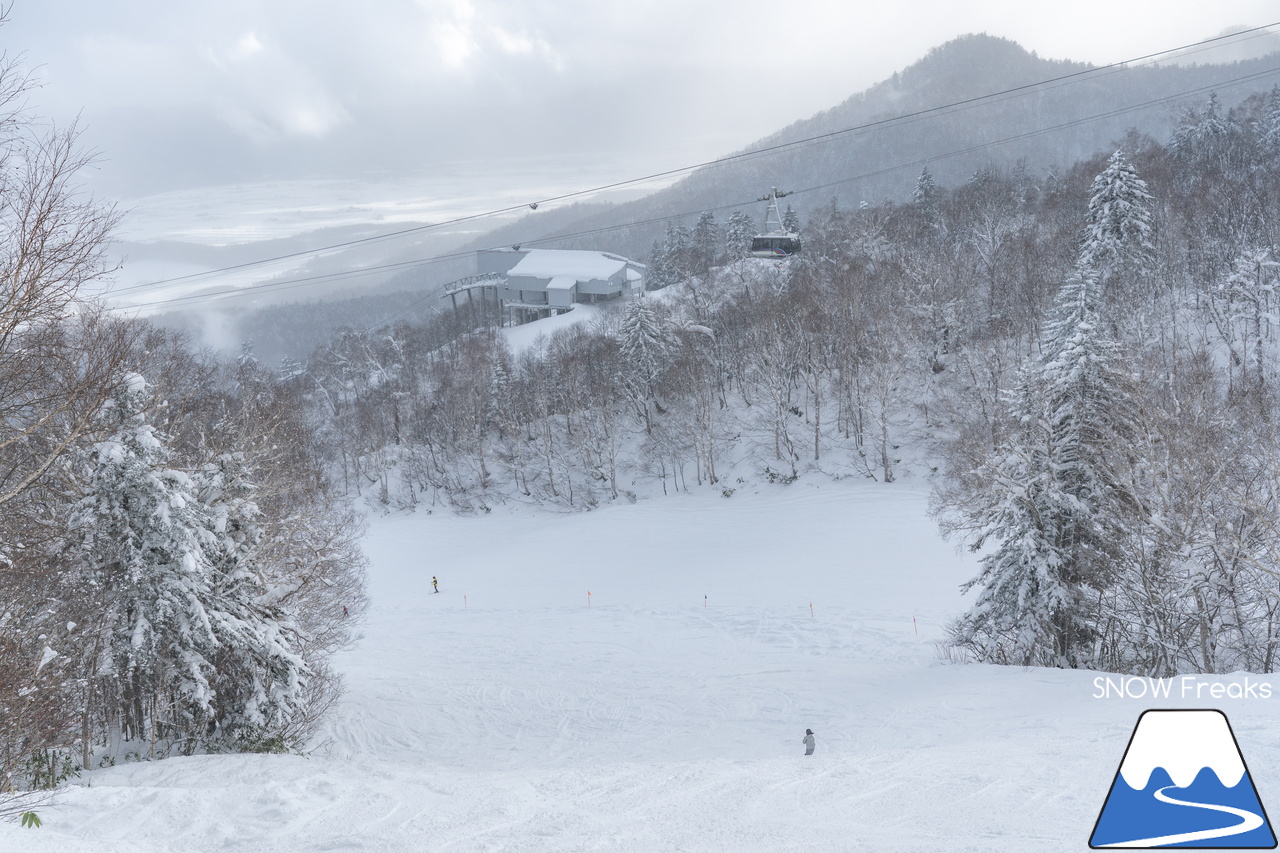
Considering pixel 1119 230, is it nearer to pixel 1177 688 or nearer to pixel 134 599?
pixel 1177 688

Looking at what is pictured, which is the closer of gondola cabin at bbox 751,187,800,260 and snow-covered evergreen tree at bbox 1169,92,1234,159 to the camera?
gondola cabin at bbox 751,187,800,260

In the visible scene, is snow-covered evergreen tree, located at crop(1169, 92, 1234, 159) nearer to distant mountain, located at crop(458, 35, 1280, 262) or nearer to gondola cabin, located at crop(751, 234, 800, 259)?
gondola cabin, located at crop(751, 234, 800, 259)

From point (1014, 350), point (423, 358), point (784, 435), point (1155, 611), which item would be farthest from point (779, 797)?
point (423, 358)

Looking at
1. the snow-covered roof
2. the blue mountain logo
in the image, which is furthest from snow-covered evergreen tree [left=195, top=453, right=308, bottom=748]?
the snow-covered roof

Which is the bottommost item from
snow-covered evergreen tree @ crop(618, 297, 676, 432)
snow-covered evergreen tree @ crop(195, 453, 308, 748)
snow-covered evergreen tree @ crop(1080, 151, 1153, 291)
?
snow-covered evergreen tree @ crop(195, 453, 308, 748)

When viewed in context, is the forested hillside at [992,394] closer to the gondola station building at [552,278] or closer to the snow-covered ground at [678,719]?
the snow-covered ground at [678,719]

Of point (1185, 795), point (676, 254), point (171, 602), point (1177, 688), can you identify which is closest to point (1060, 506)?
point (1177, 688)

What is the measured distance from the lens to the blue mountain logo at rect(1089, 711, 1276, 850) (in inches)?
221

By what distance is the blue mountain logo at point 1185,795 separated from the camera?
5.61 m

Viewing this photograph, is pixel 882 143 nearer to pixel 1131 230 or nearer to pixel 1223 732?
pixel 1131 230

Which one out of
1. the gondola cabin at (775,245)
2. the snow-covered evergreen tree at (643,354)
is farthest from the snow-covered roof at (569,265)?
the gondola cabin at (775,245)

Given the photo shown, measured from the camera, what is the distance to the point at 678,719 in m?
18.2

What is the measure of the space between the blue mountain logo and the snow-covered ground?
1310 millimetres

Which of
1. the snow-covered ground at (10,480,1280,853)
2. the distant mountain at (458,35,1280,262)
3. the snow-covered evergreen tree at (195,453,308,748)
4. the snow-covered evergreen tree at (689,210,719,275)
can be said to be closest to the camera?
the snow-covered ground at (10,480,1280,853)
